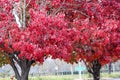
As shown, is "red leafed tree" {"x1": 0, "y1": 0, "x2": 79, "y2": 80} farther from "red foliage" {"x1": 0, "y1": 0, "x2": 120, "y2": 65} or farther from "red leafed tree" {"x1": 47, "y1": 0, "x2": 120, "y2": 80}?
"red leafed tree" {"x1": 47, "y1": 0, "x2": 120, "y2": 80}

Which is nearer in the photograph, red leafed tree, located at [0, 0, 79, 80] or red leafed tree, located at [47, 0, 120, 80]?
red leafed tree, located at [0, 0, 79, 80]

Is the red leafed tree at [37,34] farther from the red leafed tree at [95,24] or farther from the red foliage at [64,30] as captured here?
the red leafed tree at [95,24]

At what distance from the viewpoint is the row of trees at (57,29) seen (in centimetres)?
884

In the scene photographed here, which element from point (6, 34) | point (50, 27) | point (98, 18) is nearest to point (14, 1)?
point (6, 34)

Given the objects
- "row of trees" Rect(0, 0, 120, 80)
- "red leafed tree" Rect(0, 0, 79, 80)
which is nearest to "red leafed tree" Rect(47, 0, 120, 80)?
"row of trees" Rect(0, 0, 120, 80)

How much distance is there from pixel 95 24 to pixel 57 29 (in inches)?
66.6

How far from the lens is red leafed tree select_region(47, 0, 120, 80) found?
9.82 meters

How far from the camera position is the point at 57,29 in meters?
9.07

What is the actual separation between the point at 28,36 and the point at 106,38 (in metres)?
2.34

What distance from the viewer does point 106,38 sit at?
9695 mm

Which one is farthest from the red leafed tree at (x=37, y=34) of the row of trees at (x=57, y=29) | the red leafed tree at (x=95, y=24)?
the red leafed tree at (x=95, y=24)

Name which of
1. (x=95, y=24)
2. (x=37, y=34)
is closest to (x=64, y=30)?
(x=37, y=34)

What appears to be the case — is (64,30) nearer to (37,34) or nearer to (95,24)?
(37,34)

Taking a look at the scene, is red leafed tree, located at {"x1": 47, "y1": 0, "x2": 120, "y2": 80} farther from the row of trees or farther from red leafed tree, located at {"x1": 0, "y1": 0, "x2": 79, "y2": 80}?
red leafed tree, located at {"x1": 0, "y1": 0, "x2": 79, "y2": 80}
